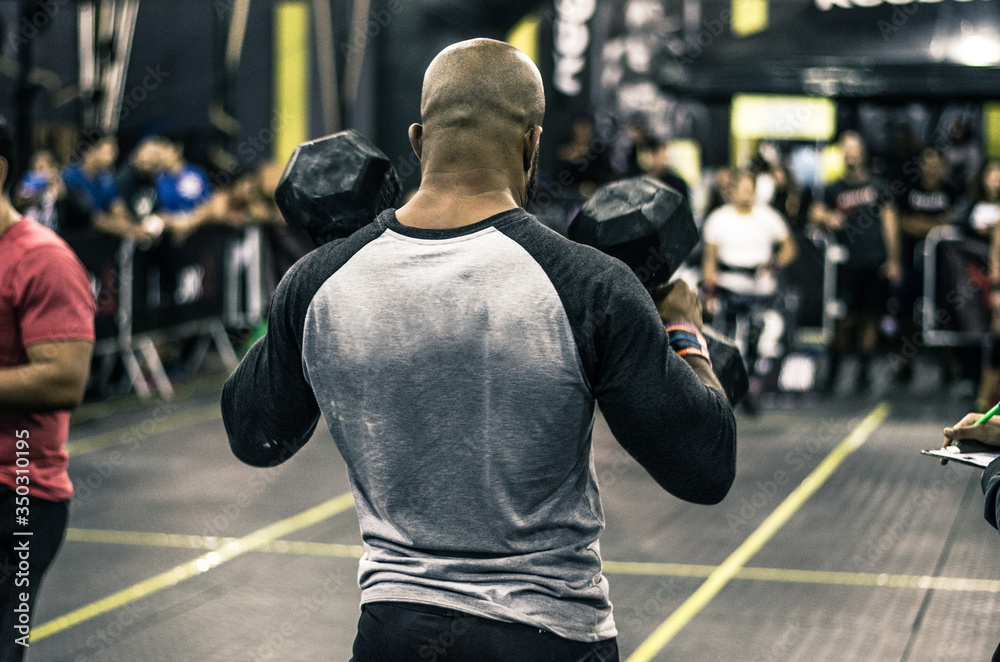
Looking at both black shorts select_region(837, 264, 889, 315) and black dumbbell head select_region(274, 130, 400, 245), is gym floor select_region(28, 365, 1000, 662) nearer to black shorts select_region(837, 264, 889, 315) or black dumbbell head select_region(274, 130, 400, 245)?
black shorts select_region(837, 264, 889, 315)

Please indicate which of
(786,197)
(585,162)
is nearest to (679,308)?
(786,197)

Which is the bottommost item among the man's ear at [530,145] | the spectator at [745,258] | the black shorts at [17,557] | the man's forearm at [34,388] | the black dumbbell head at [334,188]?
the spectator at [745,258]

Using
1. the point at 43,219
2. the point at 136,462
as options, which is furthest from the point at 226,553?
the point at 43,219

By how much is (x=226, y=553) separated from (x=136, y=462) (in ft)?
8.07

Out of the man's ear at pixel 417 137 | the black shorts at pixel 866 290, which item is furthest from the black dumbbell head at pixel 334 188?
the black shorts at pixel 866 290

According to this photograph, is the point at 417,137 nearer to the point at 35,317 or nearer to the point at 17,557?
the point at 35,317

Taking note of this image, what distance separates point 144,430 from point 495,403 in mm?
8075

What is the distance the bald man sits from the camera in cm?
174

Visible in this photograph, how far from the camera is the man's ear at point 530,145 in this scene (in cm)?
192

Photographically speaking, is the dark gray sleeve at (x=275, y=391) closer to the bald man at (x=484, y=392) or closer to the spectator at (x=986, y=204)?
the bald man at (x=484, y=392)

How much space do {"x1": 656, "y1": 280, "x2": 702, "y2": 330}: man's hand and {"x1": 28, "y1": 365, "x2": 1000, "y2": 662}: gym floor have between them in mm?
2782

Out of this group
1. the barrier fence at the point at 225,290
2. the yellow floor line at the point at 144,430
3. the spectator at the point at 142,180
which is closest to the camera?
the yellow floor line at the point at 144,430

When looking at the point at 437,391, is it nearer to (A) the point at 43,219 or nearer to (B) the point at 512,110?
(B) the point at 512,110

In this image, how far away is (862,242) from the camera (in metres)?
11.0
